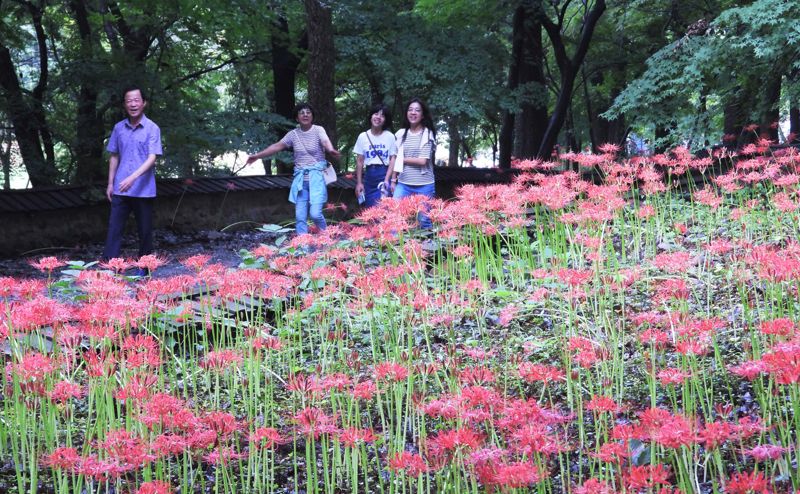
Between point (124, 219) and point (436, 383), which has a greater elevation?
point (124, 219)

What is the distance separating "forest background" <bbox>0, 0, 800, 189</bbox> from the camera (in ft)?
25.1

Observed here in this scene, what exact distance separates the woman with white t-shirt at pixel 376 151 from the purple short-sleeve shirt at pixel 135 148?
2.00 m

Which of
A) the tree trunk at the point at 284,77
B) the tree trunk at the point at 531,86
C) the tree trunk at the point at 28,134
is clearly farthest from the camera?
the tree trunk at the point at 284,77

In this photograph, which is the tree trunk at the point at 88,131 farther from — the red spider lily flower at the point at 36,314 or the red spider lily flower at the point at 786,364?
the red spider lily flower at the point at 786,364

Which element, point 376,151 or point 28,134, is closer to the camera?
point 376,151

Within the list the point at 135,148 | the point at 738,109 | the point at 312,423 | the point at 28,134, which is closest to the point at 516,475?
the point at 312,423

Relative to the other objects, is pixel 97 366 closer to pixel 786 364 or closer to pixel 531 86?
pixel 786 364

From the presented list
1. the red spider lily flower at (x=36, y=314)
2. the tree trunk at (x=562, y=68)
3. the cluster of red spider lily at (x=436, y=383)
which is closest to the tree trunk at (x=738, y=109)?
the cluster of red spider lily at (x=436, y=383)

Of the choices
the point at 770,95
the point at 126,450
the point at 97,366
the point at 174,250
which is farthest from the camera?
the point at 174,250

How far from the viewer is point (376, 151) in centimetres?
753

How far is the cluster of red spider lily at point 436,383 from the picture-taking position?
6.33ft

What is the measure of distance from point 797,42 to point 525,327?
4.50 metres

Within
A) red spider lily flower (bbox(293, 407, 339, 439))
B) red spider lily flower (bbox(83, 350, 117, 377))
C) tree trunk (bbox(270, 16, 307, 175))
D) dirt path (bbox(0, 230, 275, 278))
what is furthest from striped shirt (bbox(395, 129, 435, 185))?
tree trunk (bbox(270, 16, 307, 175))

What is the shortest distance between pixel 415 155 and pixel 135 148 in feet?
8.19
